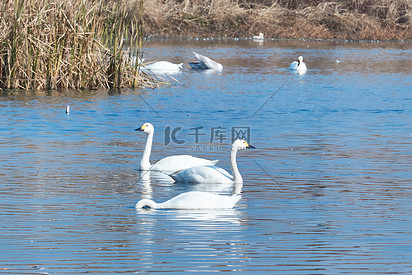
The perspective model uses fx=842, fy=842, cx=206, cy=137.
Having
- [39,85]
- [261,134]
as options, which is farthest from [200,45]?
[261,134]

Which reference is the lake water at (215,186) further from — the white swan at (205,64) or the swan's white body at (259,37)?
the swan's white body at (259,37)

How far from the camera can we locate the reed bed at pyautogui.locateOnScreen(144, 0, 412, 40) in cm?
4688

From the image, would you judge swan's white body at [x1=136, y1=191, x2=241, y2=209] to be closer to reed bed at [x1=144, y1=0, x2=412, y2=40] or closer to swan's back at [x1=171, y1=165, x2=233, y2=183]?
swan's back at [x1=171, y1=165, x2=233, y2=183]

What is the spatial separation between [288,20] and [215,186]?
38.0 metres

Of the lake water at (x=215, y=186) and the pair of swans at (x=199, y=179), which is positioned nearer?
the lake water at (x=215, y=186)

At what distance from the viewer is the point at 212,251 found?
6996mm

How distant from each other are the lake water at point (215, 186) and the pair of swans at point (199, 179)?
12 centimetres

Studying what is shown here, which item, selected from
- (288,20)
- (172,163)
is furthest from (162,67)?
(288,20)

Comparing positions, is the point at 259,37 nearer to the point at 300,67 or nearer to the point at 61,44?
the point at 300,67

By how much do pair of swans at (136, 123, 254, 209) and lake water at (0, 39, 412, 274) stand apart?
4.7 inches

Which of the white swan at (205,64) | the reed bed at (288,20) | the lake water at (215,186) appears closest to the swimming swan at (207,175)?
the lake water at (215,186)

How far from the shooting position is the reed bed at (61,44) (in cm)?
1906

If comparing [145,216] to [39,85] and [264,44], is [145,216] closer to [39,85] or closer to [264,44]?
[39,85]

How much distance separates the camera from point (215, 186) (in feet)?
35.3
